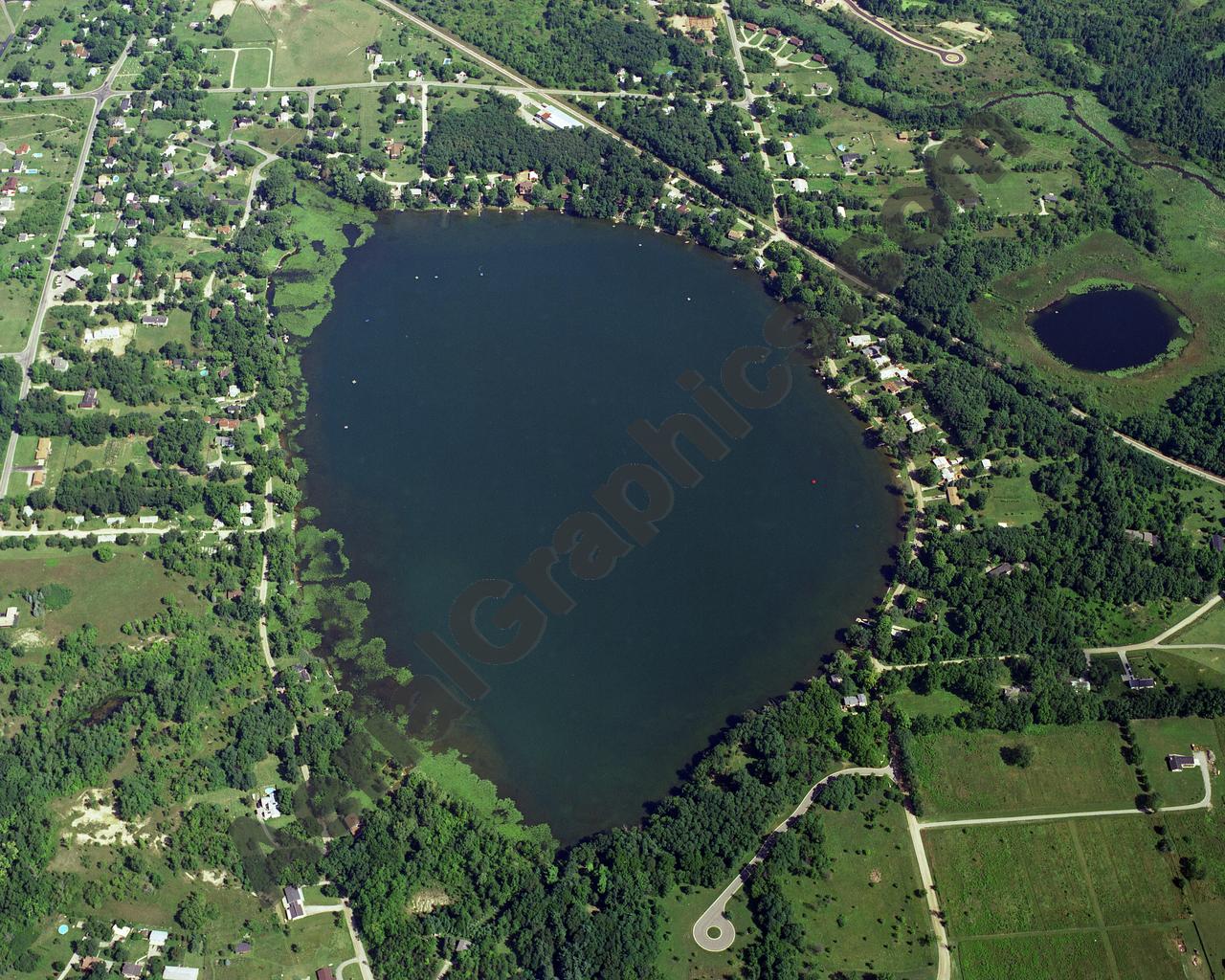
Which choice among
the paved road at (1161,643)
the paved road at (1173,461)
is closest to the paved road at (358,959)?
the paved road at (1161,643)

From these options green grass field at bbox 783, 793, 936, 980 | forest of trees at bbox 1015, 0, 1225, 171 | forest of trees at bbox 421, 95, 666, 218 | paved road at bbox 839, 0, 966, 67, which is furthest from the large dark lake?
forest of trees at bbox 1015, 0, 1225, 171

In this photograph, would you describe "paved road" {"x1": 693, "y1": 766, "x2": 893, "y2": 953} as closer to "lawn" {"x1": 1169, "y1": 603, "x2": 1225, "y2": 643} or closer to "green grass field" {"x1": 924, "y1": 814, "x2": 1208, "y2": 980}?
"green grass field" {"x1": 924, "y1": 814, "x2": 1208, "y2": 980}

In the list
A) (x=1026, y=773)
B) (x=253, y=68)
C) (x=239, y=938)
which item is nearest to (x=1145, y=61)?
(x=1026, y=773)

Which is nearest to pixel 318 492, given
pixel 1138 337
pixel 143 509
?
pixel 143 509

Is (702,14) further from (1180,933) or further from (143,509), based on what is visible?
(1180,933)

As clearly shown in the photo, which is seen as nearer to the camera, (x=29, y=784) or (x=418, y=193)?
(x=29, y=784)
